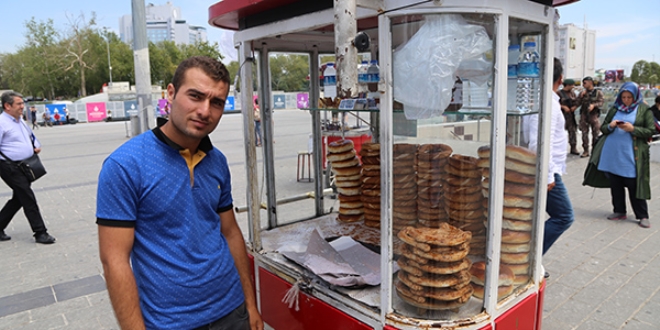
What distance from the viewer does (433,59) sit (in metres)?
1.83

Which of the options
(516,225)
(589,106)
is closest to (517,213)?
(516,225)

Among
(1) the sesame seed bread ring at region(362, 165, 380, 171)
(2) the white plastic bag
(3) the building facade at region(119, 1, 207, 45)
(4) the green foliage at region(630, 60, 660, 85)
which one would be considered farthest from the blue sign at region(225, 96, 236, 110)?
(3) the building facade at region(119, 1, 207, 45)

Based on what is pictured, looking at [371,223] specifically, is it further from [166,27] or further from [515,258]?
[166,27]

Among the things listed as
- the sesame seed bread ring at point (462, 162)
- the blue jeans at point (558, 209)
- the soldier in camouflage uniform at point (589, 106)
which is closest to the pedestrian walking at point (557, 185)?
the blue jeans at point (558, 209)

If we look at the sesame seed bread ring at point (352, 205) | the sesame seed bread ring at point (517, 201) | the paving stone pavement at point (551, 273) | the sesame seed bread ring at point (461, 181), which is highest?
the sesame seed bread ring at point (461, 181)

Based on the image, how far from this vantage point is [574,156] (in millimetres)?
10711

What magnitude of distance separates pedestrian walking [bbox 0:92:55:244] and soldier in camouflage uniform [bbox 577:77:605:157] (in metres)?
10.6

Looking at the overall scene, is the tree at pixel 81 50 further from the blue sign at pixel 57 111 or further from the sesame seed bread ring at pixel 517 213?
the sesame seed bread ring at pixel 517 213

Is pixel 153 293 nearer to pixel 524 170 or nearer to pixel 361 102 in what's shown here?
pixel 361 102

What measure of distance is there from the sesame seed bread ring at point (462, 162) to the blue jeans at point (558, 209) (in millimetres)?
1789

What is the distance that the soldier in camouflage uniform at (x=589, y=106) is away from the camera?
9.98m

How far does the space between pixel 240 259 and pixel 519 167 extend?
4.69 ft

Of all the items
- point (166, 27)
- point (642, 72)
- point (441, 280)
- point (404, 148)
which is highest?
point (166, 27)

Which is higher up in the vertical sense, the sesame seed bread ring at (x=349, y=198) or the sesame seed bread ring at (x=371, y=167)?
the sesame seed bread ring at (x=371, y=167)
